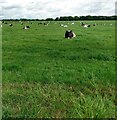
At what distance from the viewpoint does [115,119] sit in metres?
7.36

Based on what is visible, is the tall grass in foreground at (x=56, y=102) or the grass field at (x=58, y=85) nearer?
the tall grass in foreground at (x=56, y=102)

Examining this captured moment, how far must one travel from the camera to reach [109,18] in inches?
4609

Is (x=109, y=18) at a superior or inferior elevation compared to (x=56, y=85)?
superior

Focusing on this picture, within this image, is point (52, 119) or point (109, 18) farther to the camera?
point (109, 18)

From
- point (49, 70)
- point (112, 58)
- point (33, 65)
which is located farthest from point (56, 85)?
point (112, 58)

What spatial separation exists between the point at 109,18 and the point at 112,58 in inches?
4030

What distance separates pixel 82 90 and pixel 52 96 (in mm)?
1632

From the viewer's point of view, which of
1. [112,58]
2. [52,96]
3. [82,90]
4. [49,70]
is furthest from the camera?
[112,58]

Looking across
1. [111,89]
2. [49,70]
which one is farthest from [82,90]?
[49,70]

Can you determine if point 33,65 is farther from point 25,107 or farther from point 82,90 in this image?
point 25,107

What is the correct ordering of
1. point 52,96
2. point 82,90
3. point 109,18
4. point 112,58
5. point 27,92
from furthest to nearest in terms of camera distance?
point 109,18
point 112,58
point 82,90
point 27,92
point 52,96

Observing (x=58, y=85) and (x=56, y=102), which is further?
(x=58, y=85)

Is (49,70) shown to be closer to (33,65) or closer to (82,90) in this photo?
(33,65)

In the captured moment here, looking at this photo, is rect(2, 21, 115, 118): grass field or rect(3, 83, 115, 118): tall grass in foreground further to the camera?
rect(2, 21, 115, 118): grass field
